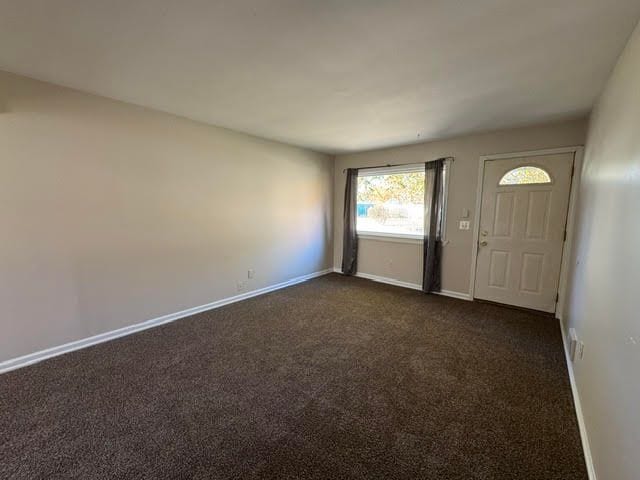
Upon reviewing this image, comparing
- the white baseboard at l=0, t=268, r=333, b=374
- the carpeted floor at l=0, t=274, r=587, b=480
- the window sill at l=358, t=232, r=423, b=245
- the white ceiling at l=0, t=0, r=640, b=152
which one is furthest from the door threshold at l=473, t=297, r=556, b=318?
the white baseboard at l=0, t=268, r=333, b=374

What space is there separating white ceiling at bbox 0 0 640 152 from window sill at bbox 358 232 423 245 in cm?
209

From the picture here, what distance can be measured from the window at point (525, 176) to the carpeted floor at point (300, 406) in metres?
1.75

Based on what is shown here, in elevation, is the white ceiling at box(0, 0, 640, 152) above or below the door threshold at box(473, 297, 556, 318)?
above

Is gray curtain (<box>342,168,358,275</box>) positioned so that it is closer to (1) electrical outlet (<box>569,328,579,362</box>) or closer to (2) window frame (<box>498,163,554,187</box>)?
(2) window frame (<box>498,163,554,187</box>)

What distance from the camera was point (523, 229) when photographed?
3545 mm

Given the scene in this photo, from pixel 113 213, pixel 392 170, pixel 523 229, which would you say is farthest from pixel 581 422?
pixel 113 213

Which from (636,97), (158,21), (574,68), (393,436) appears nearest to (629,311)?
(636,97)

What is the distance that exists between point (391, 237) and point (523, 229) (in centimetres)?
187

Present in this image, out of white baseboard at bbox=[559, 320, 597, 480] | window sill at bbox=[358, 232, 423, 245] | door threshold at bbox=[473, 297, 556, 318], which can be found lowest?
white baseboard at bbox=[559, 320, 597, 480]

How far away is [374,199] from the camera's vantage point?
16.7ft

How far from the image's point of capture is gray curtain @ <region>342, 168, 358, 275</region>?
5137 mm

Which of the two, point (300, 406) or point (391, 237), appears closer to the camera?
point (300, 406)

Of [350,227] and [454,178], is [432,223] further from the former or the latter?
[350,227]

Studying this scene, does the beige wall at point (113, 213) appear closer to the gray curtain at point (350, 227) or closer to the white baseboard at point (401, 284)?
the gray curtain at point (350, 227)
